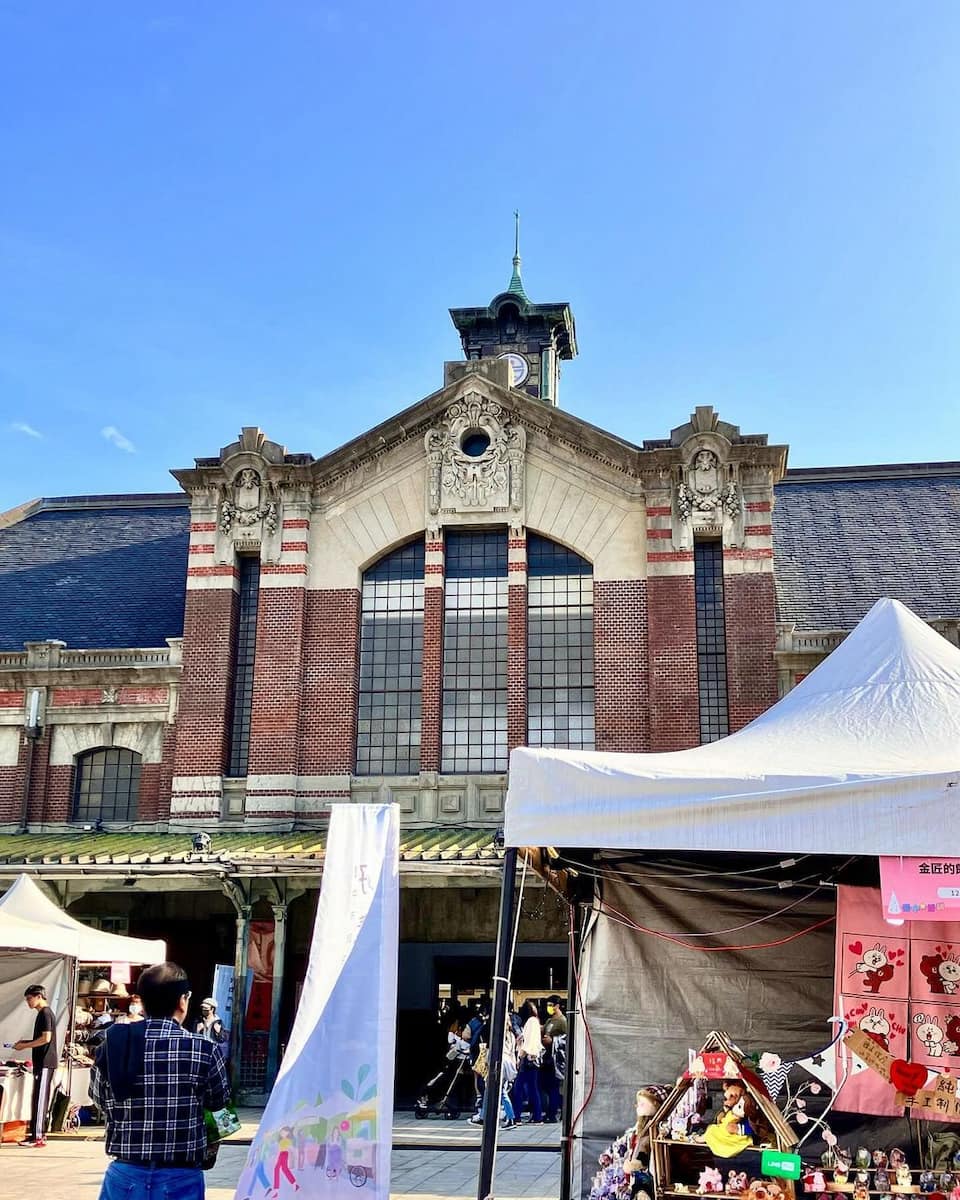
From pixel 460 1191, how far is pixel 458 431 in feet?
45.1

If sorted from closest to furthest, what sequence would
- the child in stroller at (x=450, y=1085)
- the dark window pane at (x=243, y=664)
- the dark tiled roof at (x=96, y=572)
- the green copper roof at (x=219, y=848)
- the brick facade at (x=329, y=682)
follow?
1. the green copper roof at (x=219, y=848)
2. the child in stroller at (x=450, y=1085)
3. the brick facade at (x=329, y=682)
4. the dark window pane at (x=243, y=664)
5. the dark tiled roof at (x=96, y=572)

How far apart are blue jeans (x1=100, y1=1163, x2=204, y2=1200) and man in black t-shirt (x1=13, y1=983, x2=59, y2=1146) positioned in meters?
9.08

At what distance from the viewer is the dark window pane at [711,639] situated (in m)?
20.4

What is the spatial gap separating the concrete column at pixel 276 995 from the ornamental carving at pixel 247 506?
689 centimetres

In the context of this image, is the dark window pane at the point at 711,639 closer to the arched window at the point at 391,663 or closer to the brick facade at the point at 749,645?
the brick facade at the point at 749,645

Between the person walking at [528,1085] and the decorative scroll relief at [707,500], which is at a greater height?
the decorative scroll relief at [707,500]

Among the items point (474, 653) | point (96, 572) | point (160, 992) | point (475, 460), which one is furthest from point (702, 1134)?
point (96, 572)

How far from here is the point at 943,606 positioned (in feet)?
72.4

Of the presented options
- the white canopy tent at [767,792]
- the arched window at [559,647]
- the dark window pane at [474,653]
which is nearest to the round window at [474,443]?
the dark window pane at [474,653]

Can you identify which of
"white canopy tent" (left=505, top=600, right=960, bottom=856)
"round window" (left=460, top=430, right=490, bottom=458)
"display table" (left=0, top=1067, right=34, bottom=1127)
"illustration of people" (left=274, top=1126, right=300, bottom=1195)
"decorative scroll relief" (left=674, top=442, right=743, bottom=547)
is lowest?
"display table" (left=0, top=1067, right=34, bottom=1127)

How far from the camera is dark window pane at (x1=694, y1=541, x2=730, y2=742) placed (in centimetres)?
2039

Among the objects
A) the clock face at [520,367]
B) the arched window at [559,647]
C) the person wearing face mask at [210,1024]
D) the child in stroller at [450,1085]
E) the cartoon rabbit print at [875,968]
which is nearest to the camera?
the cartoon rabbit print at [875,968]

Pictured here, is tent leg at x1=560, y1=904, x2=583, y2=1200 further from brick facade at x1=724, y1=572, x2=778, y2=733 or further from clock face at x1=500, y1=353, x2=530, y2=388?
clock face at x1=500, y1=353, x2=530, y2=388

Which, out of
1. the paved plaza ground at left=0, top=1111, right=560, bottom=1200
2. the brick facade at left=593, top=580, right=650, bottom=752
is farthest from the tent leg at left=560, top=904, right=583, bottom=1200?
the brick facade at left=593, top=580, right=650, bottom=752
